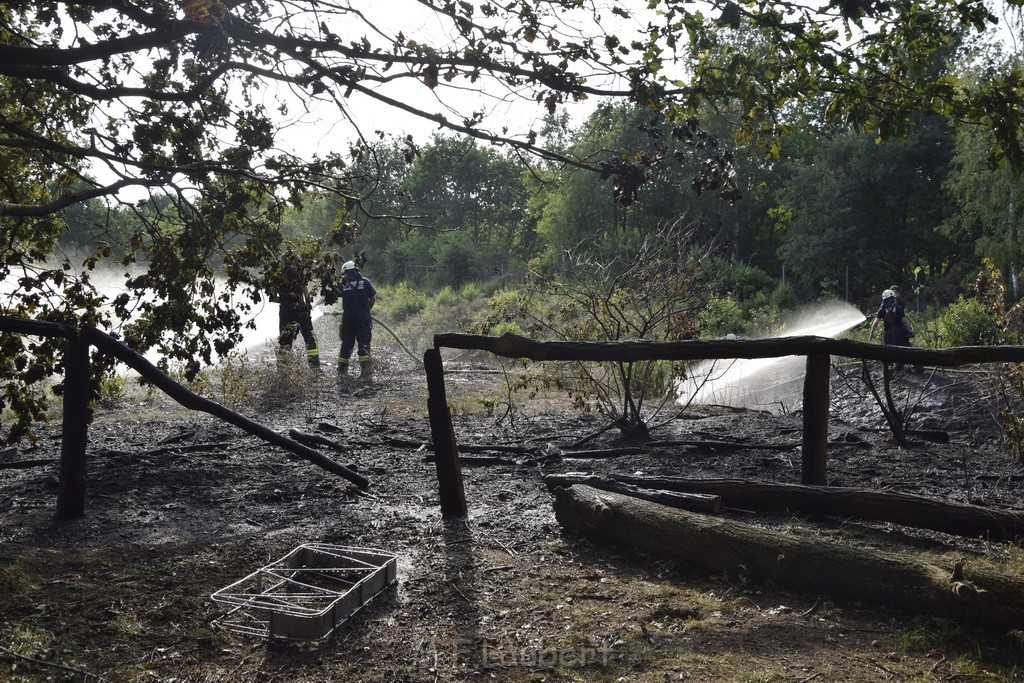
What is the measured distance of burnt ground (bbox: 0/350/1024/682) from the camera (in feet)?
12.5

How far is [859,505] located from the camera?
5352 millimetres

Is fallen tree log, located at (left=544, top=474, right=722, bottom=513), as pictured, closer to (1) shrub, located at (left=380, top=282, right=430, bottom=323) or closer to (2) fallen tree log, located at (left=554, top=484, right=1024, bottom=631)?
(2) fallen tree log, located at (left=554, top=484, right=1024, bottom=631)

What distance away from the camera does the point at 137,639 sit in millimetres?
4172

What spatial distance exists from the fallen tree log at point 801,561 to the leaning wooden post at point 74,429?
131 inches

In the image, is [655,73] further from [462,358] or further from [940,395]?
[462,358]

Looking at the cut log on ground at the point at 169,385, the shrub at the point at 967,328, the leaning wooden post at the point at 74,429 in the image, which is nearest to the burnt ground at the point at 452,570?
the leaning wooden post at the point at 74,429

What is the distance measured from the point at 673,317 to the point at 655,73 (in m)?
3.67

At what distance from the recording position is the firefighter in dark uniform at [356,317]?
15.0m

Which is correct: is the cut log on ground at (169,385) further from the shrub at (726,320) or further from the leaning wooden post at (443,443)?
the shrub at (726,320)

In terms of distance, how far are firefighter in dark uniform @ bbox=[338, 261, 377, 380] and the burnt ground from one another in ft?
18.4

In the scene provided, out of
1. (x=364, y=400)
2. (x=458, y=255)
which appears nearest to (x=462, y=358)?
(x=364, y=400)

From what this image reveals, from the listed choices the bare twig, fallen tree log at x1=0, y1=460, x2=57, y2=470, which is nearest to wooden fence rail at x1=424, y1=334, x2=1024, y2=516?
the bare twig


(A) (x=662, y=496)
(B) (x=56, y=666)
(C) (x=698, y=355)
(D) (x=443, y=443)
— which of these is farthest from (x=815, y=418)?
(B) (x=56, y=666)

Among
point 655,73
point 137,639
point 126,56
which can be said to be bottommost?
point 137,639
